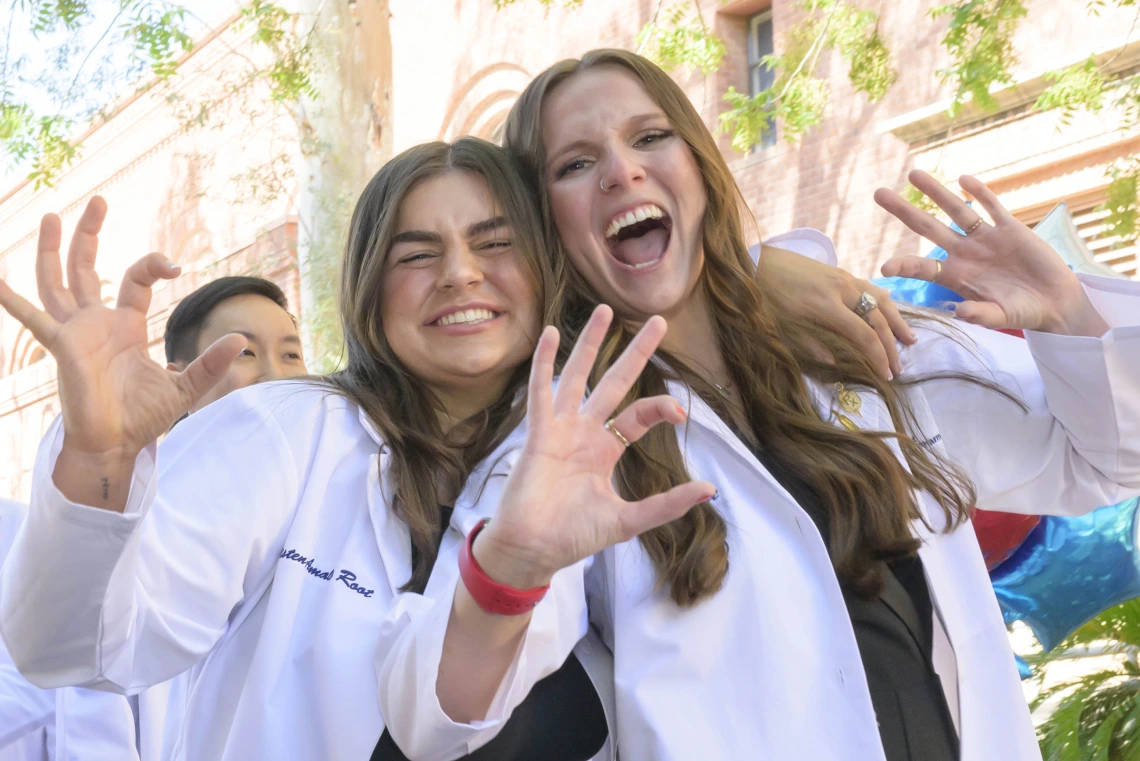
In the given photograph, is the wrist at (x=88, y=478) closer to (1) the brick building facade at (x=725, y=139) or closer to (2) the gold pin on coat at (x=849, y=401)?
(2) the gold pin on coat at (x=849, y=401)

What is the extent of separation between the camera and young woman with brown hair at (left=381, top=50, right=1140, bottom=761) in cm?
168

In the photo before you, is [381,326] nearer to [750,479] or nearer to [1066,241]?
[750,479]

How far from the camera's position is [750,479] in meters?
2.16

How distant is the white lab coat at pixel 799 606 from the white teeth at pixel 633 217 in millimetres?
399

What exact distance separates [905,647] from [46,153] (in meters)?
6.11

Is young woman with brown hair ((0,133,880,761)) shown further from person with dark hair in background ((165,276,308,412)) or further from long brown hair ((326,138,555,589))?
person with dark hair in background ((165,276,308,412))

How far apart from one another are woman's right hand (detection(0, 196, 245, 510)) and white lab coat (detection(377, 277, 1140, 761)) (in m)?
A: 0.46

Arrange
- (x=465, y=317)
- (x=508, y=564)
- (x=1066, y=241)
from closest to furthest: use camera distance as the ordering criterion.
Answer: (x=508, y=564), (x=465, y=317), (x=1066, y=241)

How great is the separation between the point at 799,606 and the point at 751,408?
50 centimetres

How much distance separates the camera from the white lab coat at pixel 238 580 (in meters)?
Result: 1.69

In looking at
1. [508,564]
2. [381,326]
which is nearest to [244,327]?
[381,326]

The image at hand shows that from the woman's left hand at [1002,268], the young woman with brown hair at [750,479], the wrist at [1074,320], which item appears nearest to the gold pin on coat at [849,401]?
the young woman with brown hair at [750,479]

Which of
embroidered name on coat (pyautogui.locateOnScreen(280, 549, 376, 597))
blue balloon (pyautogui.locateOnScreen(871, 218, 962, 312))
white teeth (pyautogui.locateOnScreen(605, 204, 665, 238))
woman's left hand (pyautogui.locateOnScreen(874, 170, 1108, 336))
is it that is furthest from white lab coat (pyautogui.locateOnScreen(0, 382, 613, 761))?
blue balloon (pyautogui.locateOnScreen(871, 218, 962, 312))

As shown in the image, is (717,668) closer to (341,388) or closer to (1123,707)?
(341,388)
